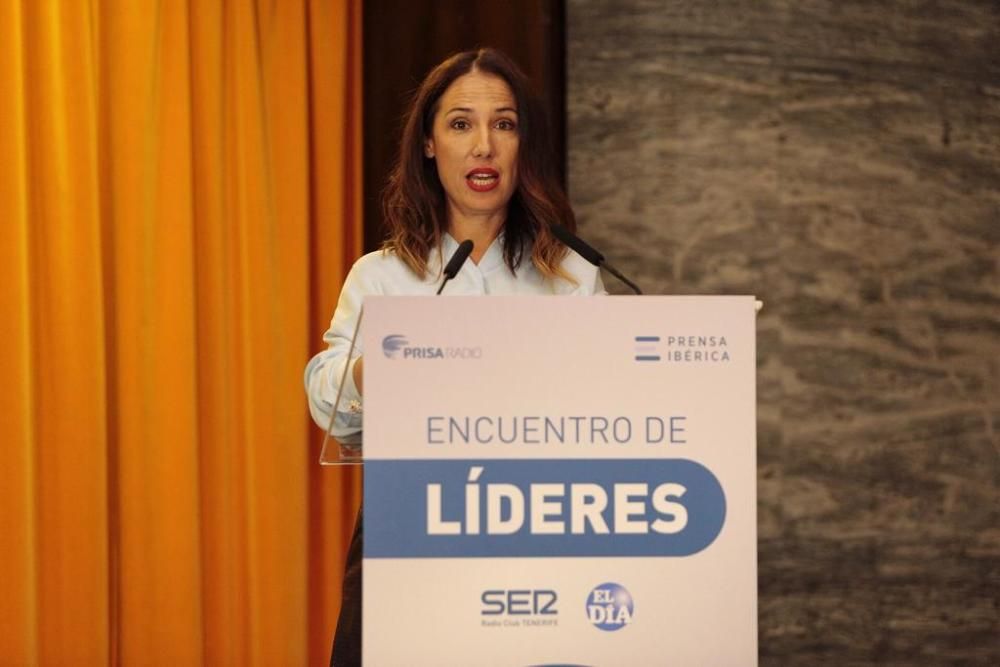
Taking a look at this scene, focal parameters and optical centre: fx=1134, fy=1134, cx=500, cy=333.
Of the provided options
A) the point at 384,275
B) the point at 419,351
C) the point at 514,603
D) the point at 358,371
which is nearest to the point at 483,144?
the point at 384,275

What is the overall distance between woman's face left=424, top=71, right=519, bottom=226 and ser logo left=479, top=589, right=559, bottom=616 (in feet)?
3.03

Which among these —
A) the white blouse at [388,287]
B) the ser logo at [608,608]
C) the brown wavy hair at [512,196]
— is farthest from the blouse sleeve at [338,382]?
the ser logo at [608,608]

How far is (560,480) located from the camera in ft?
4.10

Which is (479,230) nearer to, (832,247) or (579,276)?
(579,276)

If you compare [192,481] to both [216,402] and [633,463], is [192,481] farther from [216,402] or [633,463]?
[633,463]

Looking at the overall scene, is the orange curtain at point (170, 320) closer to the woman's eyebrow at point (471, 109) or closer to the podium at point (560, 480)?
the woman's eyebrow at point (471, 109)

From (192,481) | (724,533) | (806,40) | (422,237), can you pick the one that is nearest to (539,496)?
(724,533)

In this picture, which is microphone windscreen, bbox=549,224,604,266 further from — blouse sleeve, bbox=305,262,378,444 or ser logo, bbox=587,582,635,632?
ser logo, bbox=587,582,635,632

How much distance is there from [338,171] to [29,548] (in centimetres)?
135

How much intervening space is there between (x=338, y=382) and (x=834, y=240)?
74.8 inches

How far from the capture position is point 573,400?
49.4 inches

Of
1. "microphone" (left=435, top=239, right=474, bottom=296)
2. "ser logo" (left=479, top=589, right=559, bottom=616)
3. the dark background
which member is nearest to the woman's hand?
"microphone" (left=435, top=239, right=474, bottom=296)

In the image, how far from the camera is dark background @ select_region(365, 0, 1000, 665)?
3.18m

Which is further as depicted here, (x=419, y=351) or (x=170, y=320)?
(x=170, y=320)
